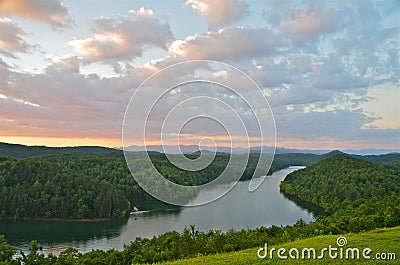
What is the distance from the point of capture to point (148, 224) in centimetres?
3362

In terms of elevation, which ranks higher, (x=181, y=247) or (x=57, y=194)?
(x=181, y=247)

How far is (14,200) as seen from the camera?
1585 inches

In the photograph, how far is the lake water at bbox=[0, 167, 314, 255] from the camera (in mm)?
28594

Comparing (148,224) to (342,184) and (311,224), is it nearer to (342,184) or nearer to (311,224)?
(311,224)

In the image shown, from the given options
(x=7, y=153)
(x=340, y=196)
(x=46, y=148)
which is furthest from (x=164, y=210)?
(x=46, y=148)

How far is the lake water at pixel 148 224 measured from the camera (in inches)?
1126

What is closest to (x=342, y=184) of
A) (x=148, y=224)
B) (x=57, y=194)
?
(x=148, y=224)

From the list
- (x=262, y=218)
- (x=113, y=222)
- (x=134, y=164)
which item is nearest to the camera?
(x=134, y=164)

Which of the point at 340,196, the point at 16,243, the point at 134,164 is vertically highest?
the point at 134,164

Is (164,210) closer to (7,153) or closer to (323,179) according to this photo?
(323,179)

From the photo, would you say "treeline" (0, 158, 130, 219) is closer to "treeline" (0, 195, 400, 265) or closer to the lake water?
the lake water

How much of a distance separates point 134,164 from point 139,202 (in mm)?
42306

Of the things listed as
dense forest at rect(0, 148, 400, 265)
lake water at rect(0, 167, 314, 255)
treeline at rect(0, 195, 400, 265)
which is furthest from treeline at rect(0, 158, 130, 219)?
treeline at rect(0, 195, 400, 265)

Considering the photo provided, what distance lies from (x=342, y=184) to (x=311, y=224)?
30.2 metres
